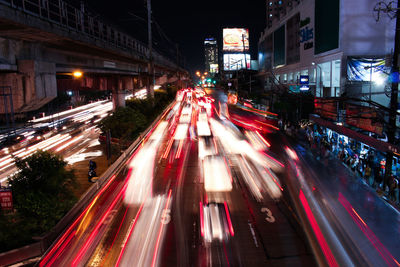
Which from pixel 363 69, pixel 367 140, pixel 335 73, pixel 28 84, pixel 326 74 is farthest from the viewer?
pixel 326 74

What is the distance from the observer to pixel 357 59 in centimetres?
3400

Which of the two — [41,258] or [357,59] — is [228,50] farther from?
[41,258]

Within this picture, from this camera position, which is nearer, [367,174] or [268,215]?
[268,215]

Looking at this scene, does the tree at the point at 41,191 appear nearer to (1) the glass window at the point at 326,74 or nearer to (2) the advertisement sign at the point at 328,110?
(2) the advertisement sign at the point at 328,110

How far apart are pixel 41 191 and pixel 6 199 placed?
1.11 metres

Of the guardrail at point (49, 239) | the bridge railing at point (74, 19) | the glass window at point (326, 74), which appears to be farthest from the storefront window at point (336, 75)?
the guardrail at point (49, 239)

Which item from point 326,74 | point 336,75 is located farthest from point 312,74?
point 336,75

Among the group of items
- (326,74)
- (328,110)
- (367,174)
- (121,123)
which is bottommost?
(367,174)

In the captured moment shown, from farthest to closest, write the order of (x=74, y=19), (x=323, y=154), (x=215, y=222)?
(x=323, y=154) → (x=74, y=19) → (x=215, y=222)

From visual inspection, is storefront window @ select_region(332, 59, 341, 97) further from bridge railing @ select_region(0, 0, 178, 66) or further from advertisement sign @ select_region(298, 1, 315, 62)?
bridge railing @ select_region(0, 0, 178, 66)

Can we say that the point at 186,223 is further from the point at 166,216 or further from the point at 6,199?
the point at 6,199

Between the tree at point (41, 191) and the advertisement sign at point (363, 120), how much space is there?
12511mm

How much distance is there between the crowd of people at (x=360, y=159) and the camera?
47.3 feet

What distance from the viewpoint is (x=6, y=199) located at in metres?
9.70
